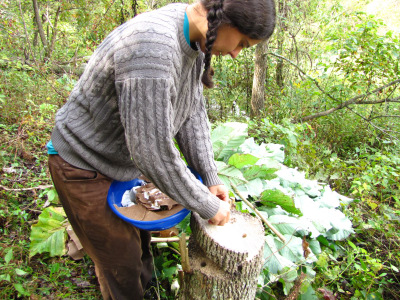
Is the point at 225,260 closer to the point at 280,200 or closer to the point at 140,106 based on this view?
the point at 140,106

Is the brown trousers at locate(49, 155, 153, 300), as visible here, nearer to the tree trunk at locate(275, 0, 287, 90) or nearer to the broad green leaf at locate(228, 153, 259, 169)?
the broad green leaf at locate(228, 153, 259, 169)

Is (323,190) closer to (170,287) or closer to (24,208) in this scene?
(170,287)

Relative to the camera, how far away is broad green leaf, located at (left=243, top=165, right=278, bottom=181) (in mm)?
2137

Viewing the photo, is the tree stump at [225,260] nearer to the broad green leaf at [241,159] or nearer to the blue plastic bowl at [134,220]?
the blue plastic bowl at [134,220]

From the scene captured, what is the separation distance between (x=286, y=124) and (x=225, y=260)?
7.78 ft

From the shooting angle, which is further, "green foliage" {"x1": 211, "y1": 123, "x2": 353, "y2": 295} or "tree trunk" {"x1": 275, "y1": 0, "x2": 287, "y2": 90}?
"tree trunk" {"x1": 275, "y1": 0, "x2": 287, "y2": 90}

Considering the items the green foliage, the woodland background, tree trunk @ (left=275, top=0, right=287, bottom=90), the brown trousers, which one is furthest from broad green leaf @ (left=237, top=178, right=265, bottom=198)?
tree trunk @ (left=275, top=0, right=287, bottom=90)

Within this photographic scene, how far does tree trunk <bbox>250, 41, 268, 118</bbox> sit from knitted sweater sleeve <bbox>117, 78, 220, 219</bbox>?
3382 mm

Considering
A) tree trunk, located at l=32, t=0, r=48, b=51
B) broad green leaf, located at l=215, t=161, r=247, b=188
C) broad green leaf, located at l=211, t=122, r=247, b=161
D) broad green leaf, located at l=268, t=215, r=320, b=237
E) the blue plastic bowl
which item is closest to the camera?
the blue plastic bowl

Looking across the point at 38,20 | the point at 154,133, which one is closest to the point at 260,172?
the point at 154,133

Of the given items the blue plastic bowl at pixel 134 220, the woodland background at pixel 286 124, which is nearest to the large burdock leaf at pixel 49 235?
the woodland background at pixel 286 124

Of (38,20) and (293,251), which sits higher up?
(38,20)

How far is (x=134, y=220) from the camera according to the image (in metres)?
1.21

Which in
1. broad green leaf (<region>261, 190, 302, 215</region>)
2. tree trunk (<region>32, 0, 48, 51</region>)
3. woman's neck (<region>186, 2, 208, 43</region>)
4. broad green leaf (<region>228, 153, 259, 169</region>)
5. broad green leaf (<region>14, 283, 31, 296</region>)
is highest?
tree trunk (<region>32, 0, 48, 51</region>)
